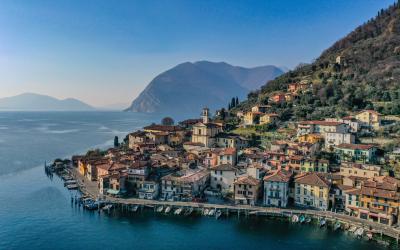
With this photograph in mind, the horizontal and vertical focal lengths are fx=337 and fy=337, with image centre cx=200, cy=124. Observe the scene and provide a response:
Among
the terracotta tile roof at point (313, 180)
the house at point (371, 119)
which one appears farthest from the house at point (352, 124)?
the terracotta tile roof at point (313, 180)

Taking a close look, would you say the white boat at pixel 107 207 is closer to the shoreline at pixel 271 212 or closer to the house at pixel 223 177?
the shoreline at pixel 271 212

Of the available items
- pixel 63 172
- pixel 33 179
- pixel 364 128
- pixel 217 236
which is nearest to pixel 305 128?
pixel 364 128

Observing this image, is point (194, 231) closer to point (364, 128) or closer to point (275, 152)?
point (275, 152)

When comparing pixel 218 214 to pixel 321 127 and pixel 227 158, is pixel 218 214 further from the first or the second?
pixel 321 127

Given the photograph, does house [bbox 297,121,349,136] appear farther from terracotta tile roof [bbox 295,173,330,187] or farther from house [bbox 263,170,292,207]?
house [bbox 263,170,292,207]

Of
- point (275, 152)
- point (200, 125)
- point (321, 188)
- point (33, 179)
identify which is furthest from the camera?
point (200, 125)

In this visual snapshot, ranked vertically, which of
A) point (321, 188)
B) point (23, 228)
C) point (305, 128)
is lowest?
point (23, 228)

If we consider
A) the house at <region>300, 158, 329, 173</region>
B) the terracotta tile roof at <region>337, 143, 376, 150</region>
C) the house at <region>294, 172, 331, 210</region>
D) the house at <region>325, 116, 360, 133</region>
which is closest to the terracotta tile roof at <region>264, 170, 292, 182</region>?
the house at <region>294, 172, 331, 210</region>

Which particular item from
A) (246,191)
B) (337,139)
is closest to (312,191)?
(246,191)
